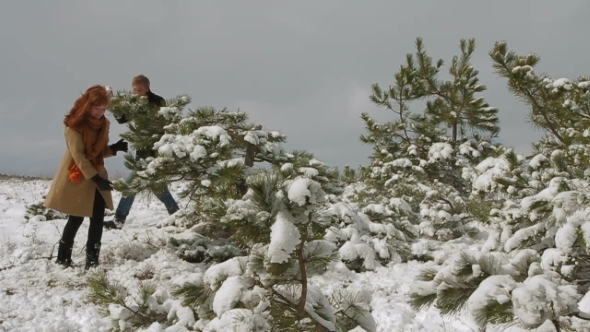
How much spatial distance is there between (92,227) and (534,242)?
13.3 ft

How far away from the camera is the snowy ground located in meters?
3.46

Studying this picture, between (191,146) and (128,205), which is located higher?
(191,146)

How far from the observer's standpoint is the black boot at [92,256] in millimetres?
4484

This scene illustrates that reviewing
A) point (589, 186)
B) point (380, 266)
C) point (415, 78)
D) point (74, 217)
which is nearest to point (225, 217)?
point (589, 186)

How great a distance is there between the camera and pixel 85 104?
4297 mm

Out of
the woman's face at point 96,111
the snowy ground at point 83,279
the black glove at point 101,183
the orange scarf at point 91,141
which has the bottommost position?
the snowy ground at point 83,279

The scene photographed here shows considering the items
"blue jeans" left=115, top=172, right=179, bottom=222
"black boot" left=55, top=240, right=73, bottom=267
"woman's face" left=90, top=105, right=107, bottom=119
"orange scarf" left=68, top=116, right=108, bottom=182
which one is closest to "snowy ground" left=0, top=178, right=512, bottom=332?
"black boot" left=55, top=240, right=73, bottom=267

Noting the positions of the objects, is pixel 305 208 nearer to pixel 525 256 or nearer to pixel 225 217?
pixel 225 217

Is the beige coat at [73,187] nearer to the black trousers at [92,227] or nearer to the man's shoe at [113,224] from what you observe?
the black trousers at [92,227]

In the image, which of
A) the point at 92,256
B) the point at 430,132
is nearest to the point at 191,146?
the point at 92,256

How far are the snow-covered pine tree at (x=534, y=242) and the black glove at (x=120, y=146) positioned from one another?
12.3ft

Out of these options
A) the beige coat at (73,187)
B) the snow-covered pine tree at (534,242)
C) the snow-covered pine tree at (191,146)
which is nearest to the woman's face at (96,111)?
the beige coat at (73,187)

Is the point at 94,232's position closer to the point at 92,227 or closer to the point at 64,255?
the point at 92,227

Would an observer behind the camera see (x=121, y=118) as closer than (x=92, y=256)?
No
